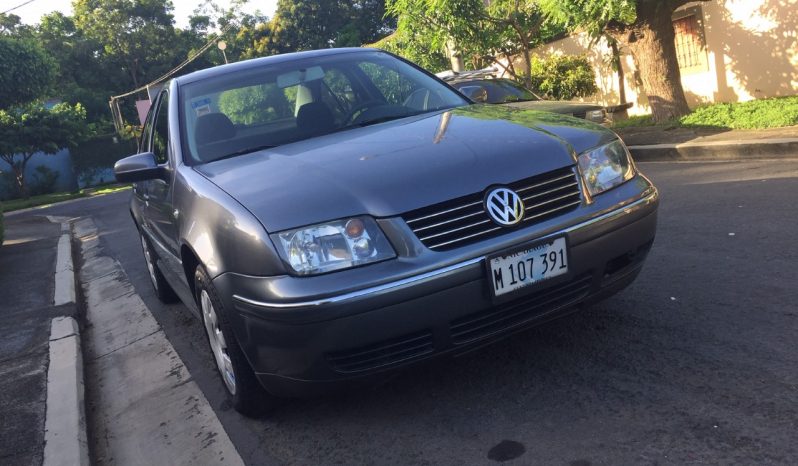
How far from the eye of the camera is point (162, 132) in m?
4.76

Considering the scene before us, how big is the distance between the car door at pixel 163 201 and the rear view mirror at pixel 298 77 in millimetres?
704

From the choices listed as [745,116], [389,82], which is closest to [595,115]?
[745,116]

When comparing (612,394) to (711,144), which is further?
(711,144)

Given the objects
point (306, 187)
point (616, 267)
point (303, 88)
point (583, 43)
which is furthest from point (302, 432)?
point (583, 43)

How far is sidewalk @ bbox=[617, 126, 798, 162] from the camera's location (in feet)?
28.9

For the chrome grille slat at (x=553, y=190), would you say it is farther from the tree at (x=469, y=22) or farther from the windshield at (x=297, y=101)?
the tree at (x=469, y=22)

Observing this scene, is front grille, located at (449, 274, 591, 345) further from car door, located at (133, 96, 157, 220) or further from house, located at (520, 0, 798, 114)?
house, located at (520, 0, 798, 114)

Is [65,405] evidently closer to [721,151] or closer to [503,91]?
[721,151]

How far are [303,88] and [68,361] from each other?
2.34m

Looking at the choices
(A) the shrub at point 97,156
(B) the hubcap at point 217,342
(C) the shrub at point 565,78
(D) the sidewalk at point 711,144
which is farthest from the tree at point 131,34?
(B) the hubcap at point 217,342

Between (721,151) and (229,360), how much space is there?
7.83m

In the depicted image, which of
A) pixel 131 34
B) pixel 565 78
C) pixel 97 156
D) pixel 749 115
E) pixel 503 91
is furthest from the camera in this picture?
pixel 131 34

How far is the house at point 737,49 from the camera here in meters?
13.2

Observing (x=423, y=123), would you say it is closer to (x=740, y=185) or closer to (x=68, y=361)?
(x=68, y=361)
